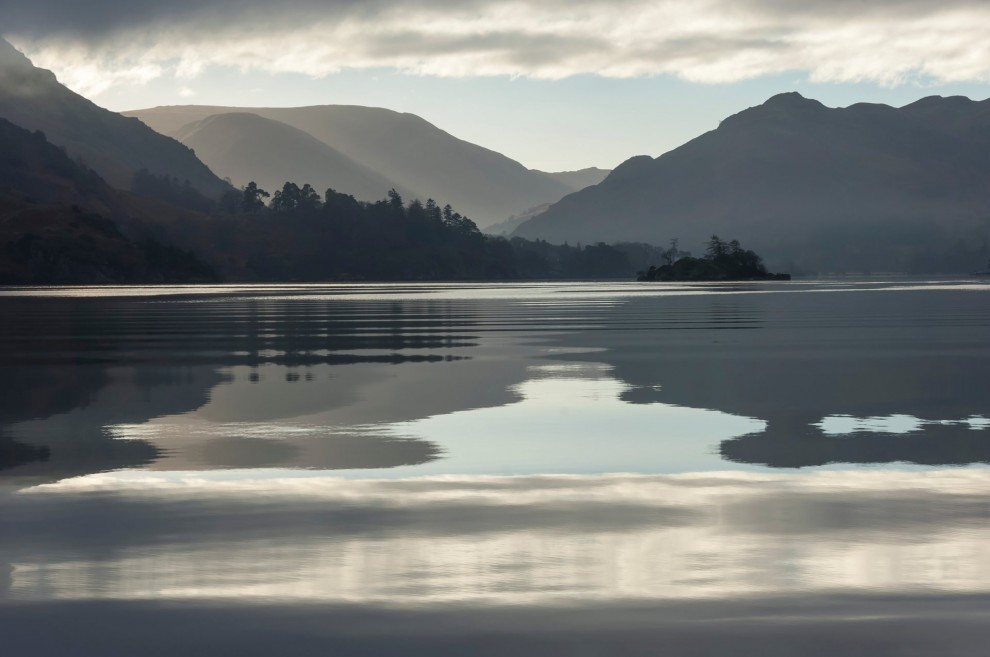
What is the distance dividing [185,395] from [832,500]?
2080cm

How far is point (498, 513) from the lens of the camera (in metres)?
17.1

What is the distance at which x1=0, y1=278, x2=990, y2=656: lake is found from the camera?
38.5 ft

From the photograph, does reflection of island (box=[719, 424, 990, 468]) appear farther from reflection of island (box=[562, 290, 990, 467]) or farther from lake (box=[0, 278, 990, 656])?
lake (box=[0, 278, 990, 656])

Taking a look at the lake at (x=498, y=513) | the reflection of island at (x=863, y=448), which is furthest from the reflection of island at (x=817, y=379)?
the lake at (x=498, y=513)

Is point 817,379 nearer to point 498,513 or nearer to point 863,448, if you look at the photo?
point 863,448

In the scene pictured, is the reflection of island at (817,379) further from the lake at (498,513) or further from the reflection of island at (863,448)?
→ the lake at (498,513)

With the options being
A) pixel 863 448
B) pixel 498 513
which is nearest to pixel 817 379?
pixel 863 448

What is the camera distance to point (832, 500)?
18016mm

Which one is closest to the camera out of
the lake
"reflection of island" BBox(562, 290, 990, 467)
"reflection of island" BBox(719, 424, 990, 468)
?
the lake

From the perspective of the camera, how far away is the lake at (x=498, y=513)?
11.7m

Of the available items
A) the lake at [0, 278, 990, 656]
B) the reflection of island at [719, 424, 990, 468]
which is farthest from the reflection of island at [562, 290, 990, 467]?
the lake at [0, 278, 990, 656]

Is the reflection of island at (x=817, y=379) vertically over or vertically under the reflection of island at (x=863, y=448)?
over

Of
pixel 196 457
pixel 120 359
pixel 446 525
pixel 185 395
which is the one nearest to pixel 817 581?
pixel 446 525

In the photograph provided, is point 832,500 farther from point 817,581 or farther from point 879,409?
point 879,409
